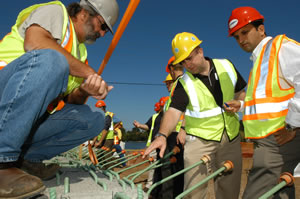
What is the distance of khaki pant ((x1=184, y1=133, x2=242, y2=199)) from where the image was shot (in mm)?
3031

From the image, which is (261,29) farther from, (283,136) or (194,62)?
(283,136)

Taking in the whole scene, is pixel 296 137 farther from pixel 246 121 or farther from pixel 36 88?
pixel 36 88

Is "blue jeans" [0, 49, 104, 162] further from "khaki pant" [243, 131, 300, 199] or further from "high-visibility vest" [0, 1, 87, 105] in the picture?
"khaki pant" [243, 131, 300, 199]

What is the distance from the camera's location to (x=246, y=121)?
247cm

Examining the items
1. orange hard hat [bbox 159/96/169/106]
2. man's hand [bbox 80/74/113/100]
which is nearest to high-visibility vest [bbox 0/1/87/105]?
man's hand [bbox 80/74/113/100]

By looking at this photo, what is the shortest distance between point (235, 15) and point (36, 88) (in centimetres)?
229

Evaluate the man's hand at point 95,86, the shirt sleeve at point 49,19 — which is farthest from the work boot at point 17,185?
the shirt sleeve at point 49,19

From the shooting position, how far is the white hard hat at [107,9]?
2.41 meters

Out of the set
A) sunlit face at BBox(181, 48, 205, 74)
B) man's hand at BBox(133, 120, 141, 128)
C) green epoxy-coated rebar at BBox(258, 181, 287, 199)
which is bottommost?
man's hand at BBox(133, 120, 141, 128)

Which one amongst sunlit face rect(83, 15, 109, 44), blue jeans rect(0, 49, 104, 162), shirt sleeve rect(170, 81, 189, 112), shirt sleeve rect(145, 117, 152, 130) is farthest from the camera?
shirt sleeve rect(145, 117, 152, 130)

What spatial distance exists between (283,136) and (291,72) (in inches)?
21.4

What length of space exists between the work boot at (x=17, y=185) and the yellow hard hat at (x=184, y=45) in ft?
7.75

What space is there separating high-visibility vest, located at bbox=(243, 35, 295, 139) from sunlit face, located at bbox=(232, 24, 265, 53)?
0.80ft

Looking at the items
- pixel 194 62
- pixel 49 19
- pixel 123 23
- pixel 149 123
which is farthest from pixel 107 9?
pixel 149 123
